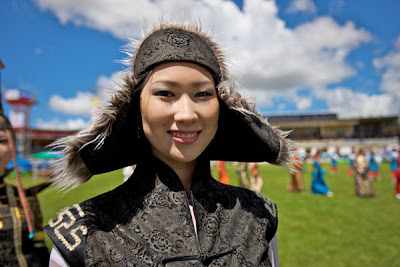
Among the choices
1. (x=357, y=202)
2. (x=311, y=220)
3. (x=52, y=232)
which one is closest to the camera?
(x=52, y=232)

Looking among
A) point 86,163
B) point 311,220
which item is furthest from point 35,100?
point 86,163

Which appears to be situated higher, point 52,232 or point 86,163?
point 86,163

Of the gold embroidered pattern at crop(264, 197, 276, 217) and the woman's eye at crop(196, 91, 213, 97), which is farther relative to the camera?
the gold embroidered pattern at crop(264, 197, 276, 217)

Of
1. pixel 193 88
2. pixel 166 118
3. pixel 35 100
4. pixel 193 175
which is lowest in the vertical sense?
pixel 193 175

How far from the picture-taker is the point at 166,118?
1.28m

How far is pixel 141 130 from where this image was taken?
4.99 ft

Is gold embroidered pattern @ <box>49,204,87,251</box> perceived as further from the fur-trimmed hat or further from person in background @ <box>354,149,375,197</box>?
person in background @ <box>354,149,375,197</box>

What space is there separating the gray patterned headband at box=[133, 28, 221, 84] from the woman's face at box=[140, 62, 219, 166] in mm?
33

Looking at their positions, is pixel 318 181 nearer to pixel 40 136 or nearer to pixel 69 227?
pixel 69 227

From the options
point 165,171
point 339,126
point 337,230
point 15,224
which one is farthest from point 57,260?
point 339,126

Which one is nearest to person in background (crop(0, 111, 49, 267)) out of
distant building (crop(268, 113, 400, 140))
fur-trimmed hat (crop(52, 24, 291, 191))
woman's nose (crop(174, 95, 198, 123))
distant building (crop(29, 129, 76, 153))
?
fur-trimmed hat (crop(52, 24, 291, 191))

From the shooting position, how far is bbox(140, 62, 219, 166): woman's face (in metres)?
1.28

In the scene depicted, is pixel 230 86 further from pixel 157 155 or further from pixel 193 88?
pixel 157 155

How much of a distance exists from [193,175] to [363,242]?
18.6ft
